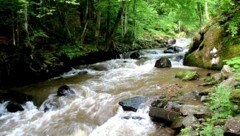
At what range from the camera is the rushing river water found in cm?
753

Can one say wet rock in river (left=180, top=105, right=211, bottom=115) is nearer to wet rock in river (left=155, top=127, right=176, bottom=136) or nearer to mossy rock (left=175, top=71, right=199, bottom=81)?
wet rock in river (left=155, top=127, right=176, bottom=136)

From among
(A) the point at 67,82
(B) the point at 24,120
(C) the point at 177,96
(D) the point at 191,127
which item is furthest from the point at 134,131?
(A) the point at 67,82

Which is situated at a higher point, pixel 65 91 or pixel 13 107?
pixel 65 91

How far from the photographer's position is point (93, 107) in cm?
889

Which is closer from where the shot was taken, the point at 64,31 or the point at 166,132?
the point at 166,132

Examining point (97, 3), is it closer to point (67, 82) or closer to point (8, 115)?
point (67, 82)

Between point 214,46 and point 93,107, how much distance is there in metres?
6.28

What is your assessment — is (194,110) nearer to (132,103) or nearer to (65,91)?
(132,103)

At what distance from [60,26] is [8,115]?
7.83 m

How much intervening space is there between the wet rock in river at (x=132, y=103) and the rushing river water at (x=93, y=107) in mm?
122

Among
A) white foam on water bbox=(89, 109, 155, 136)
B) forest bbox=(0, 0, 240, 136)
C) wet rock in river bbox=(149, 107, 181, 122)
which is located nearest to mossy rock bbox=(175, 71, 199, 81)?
forest bbox=(0, 0, 240, 136)

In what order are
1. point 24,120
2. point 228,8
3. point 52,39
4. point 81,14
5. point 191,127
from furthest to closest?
point 81,14 → point 52,39 → point 228,8 → point 24,120 → point 191,127

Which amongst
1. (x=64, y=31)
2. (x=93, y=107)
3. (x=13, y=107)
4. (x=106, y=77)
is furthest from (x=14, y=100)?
(x=64, y=31)

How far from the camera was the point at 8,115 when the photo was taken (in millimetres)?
9086
